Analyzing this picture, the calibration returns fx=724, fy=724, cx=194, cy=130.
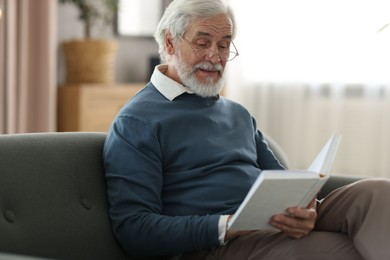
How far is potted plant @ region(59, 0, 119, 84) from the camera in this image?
4.30m

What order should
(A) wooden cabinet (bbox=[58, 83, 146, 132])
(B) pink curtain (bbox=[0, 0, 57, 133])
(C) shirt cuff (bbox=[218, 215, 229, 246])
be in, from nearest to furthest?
(C) shirt cuff (bbox=[218, 215, 229, 246])
(B) pink curtain (bbox=[0, 0, 57, 133])
(A) wooden cabinet (bbox=[58, 83, 146, 132])

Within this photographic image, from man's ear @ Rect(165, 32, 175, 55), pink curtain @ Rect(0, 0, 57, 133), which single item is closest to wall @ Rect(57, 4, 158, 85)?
pink curtain @ Rect(0, 0, 57, 133)

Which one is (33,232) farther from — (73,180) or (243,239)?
(243,239)

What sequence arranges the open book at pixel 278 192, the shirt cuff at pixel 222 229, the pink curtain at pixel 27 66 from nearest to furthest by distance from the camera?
1. the open book at pixel 278 192
2. the shirt cuff at pixel 222 229
3. the pink curtain at pixel 27 66

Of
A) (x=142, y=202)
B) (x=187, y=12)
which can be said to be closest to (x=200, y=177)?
(x=142, y=202)

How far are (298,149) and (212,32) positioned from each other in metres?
2.86

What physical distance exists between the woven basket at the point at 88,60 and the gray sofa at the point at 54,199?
2513mm

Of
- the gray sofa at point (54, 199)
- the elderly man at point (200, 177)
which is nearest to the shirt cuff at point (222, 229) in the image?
the elderly man at point (200, 177)

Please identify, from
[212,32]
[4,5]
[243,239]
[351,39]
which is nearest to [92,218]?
[243,239]

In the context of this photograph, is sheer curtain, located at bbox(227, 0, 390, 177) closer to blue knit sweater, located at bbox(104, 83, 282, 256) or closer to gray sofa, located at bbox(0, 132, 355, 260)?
blue knit sweater, located at bbox(104, 83, 282, 256)

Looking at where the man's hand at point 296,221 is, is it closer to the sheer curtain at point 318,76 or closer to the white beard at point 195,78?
the white beard at point 195,78

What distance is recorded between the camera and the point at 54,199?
5.48 ft

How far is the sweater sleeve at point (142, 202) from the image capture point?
1.70m

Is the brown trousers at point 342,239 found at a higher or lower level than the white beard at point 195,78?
lower
